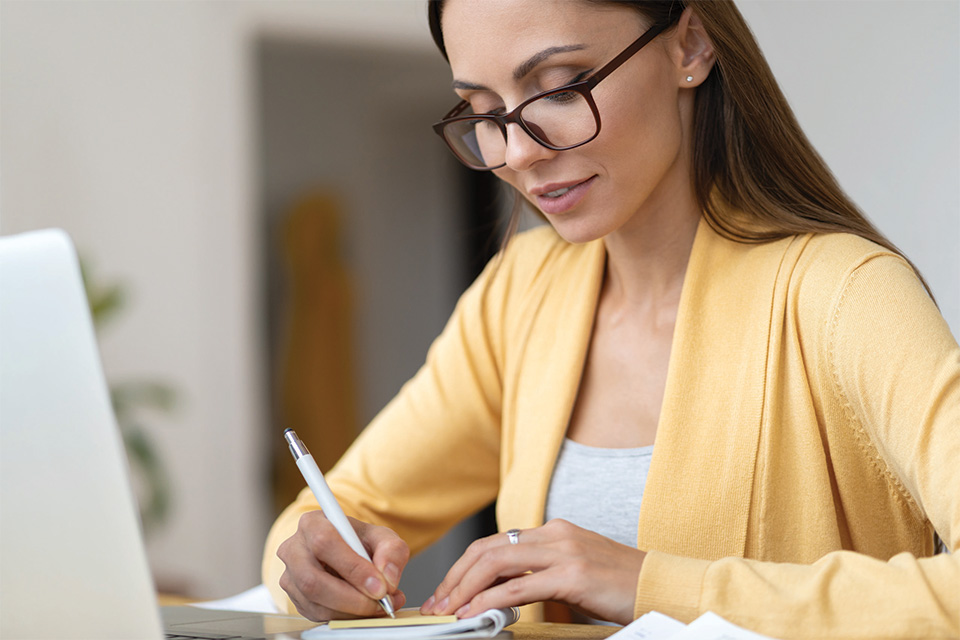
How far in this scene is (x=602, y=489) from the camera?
3.71 ft

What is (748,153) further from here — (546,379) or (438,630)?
(438,630)

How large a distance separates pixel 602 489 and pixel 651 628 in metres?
0.45

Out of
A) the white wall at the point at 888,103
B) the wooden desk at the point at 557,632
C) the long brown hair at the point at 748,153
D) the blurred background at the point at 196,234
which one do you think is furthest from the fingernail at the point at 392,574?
the blurred background at the point at 196,234

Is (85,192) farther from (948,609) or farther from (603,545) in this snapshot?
(948,609)

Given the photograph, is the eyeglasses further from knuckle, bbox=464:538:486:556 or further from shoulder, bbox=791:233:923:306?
knuckle, bbox=464:538:486:556

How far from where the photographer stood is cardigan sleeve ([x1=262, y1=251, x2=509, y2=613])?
1.33 metres

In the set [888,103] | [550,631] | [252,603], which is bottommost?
[252,603]

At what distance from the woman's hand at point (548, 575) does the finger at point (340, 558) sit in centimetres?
5

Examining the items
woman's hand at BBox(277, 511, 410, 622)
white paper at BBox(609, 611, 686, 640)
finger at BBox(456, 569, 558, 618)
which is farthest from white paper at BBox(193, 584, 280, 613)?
white paper at BBox(609, 611, 686, 640)

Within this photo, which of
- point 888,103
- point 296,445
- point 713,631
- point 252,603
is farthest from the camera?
point 888,103

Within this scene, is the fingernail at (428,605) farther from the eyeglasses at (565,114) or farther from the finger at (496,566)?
the eyeglasses at (565,114)

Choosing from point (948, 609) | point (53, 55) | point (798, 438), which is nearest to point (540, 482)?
point (798, 438)

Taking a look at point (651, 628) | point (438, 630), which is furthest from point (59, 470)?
point (651, 628)

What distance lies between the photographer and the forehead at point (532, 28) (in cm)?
99
